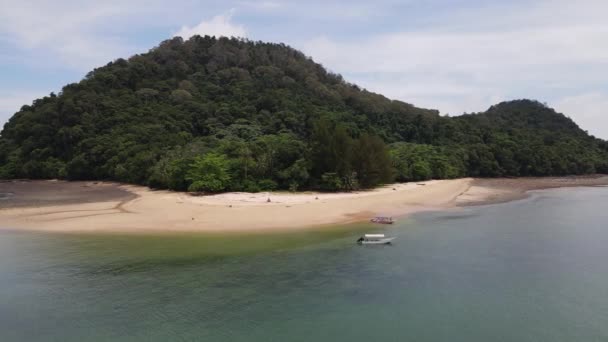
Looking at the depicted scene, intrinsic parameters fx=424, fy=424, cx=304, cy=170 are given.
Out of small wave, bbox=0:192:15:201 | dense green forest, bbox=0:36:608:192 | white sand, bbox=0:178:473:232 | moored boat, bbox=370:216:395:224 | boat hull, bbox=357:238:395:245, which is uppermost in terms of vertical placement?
dense green forest, bbox=0:36:608:192

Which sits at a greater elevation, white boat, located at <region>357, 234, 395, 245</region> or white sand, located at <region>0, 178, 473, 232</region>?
white sand, located at <region>0, 178, 473, 232</region>

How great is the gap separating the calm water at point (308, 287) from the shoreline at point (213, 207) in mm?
3825

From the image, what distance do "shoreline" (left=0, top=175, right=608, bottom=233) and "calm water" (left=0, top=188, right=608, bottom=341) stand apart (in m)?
3.82

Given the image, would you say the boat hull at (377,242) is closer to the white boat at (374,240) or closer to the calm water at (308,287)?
the white boat at (374,240)

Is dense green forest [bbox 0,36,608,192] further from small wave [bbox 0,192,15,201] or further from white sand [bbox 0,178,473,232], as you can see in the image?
small wave [bbox 0,192,15,201]

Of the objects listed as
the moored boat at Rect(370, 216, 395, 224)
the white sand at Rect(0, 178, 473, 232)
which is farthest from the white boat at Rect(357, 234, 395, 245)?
the white sand at Rect(0, 178, 473, 232)

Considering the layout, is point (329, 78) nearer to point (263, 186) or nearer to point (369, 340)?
point (263, 186)

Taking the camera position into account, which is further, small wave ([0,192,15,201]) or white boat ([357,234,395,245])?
small wave ([0,192,15,201])

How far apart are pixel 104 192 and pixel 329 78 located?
312 feet

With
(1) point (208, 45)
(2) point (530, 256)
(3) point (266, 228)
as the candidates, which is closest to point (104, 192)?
(3) point (266, 228)

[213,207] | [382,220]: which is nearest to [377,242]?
[382,220]

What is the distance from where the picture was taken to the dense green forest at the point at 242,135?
58.3m

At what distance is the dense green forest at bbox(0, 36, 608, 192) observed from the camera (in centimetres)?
5831

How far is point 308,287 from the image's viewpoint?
21297 millimetres
